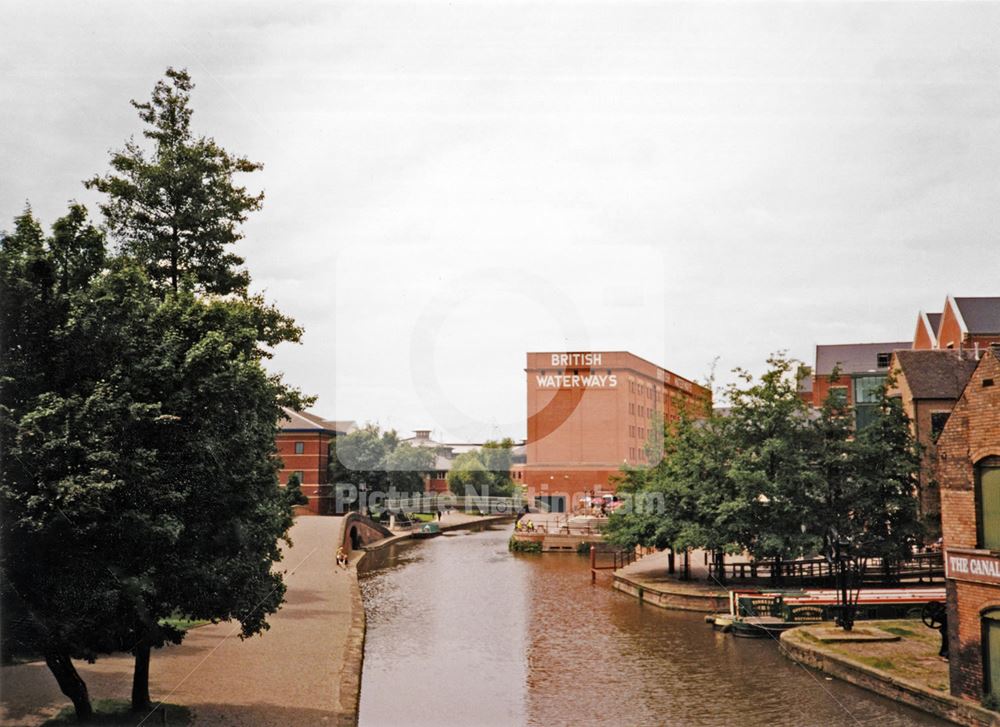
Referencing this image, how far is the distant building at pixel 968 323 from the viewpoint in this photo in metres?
61.3

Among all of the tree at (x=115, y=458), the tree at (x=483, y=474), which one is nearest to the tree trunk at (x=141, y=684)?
the tree at (x=115, y=458)

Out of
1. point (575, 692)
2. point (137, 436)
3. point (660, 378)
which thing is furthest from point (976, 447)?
point (660, 378)

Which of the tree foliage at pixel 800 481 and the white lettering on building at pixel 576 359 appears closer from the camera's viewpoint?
the tree foliage at pixel 800 481

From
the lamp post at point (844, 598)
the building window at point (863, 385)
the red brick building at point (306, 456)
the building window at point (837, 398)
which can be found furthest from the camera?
the red brick building at point (306, 456)

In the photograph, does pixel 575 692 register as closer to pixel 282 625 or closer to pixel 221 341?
pixel 282 625

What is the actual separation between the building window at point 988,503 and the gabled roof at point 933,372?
26799 mm

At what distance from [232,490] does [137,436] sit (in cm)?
239

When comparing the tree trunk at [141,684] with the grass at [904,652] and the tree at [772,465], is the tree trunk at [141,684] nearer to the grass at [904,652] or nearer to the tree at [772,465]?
the grass at [904,652]

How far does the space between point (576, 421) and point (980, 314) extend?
47.9 m

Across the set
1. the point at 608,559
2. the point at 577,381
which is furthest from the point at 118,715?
the point at 577,381

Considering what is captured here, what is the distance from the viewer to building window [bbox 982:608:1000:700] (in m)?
16.4

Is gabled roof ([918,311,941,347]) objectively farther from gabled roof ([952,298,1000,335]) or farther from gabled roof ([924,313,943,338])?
gabled roof ([952,298,1000,335])

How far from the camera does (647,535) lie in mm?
39531

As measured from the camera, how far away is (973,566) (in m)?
17.1
